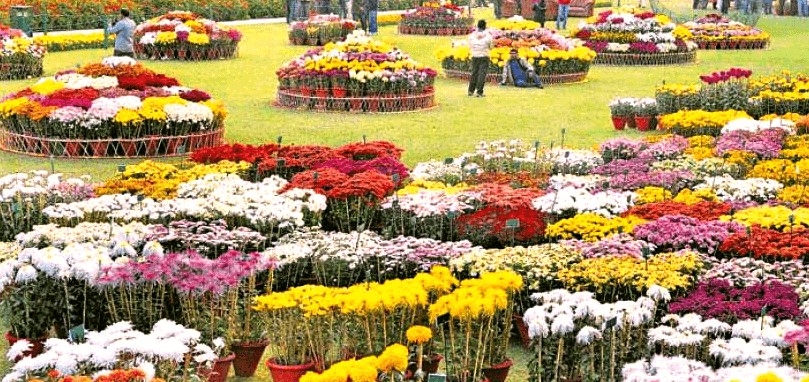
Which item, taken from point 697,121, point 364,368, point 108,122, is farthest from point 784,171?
point 364,368

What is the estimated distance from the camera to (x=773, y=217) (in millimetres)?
10945

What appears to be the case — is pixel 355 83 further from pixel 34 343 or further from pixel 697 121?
pixel 34 343

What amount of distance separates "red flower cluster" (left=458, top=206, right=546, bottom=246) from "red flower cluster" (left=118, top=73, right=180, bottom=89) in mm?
7403

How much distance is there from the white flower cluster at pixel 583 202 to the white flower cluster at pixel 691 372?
411 centimetres

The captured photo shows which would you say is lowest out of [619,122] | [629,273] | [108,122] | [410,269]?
[619,122]

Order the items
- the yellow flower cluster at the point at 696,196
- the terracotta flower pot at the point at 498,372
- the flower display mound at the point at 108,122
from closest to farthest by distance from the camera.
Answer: the terracotta flower pot at the point at 498,372
the yellow flower cluster at the point at 696,196
the flower display mound at the point at 108,122

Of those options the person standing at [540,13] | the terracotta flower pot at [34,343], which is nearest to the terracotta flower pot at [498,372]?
the terracotta flower pot at [34,343]

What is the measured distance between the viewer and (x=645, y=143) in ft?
50.5

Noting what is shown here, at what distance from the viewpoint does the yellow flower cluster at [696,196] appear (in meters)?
12.0

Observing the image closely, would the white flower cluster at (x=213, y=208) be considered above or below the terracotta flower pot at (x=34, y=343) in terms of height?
above

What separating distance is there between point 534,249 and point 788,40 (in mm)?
29356

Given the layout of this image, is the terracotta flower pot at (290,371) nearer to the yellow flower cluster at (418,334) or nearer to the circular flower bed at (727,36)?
the yellow flower cluster at (418,334)

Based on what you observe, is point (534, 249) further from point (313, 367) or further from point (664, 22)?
point (664, 22)

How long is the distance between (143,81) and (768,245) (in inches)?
388
